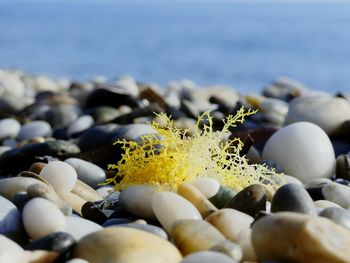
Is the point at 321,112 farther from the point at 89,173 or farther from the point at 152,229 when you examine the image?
the point at 152,229

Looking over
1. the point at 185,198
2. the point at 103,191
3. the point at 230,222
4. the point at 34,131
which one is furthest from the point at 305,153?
the point at 34,131

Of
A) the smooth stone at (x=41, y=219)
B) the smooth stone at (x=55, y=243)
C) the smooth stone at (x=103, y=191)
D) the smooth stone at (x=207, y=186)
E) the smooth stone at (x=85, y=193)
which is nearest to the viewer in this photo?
the smooth stone at (x=55, y=243)

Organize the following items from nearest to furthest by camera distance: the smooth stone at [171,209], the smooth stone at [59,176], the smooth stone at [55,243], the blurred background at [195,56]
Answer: the smooth stone at [55,243] → the smooth stone at [171,209] → the smooth stone at [59,176] → the blurred background at [195,56]

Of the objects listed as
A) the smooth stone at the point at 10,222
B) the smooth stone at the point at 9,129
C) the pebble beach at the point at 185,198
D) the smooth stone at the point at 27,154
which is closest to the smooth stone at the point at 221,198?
the pebble beach at the point at 185,198

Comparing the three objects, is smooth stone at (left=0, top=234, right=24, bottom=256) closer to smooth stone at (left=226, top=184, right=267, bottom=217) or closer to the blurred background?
smooth stone at (left=226, top=184, right=267, bottom=217)

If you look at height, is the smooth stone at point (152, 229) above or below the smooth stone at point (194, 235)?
below

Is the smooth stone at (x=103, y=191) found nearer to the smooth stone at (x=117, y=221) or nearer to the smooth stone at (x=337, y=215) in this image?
the smooth stone at (x=117, y=221)

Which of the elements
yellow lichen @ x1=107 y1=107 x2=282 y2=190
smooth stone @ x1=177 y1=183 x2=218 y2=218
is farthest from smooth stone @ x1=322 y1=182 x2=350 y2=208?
smooth stone @ x1=177 y1=183 x2=218 y2=218

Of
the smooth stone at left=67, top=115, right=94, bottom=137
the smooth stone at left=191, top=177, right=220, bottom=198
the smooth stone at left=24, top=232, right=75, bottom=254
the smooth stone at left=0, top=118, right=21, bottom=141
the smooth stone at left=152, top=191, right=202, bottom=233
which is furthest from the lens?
the smooth stone at left=0, top=118, right=21, bottom=141
